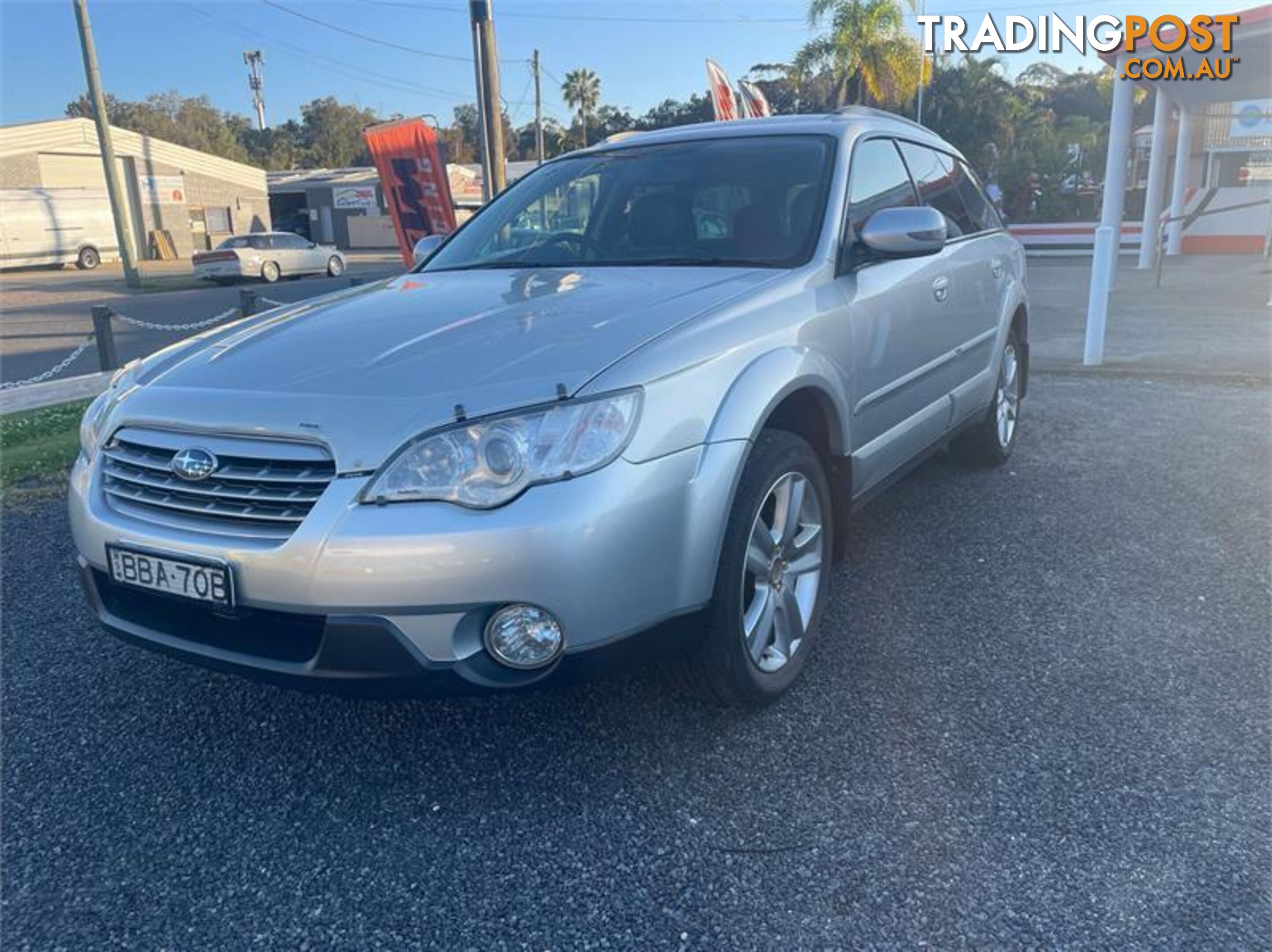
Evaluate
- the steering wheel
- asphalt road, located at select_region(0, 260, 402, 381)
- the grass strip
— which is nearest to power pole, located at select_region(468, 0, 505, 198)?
asphalt road, located at select_region(0, 260, 402, 381)

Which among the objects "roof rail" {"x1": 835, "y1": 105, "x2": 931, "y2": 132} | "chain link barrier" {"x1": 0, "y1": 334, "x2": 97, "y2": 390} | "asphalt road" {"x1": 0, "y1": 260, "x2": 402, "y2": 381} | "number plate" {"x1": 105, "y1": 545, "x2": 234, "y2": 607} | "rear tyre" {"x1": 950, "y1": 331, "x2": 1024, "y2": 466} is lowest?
"asphalt road" {"x1": 0, "y1": 260, "x2": 402, "y2": 381}

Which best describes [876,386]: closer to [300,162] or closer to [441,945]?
[441,945]

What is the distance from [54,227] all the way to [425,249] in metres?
34.9

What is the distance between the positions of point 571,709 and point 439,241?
2304 millimetres

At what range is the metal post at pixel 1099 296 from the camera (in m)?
8.29

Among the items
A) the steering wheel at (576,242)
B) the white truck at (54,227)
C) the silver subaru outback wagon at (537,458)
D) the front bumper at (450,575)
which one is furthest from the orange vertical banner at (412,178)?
the white truck at (54,227)

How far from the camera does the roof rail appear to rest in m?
4.13

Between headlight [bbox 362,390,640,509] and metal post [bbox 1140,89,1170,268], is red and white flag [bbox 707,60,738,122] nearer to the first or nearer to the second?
metal post [bbox 1140,89,1170,268]

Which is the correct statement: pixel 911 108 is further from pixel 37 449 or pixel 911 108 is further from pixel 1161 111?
pixel 37 449

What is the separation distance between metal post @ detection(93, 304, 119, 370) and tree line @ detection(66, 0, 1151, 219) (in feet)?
21.8

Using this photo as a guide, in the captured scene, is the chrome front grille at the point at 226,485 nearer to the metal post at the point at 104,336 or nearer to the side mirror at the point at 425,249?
the side mirror at the point at 425,249

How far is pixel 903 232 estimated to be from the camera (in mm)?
3307

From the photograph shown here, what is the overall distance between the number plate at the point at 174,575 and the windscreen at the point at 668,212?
1.74 metres

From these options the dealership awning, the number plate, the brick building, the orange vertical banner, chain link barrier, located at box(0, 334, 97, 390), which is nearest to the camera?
the number plate
